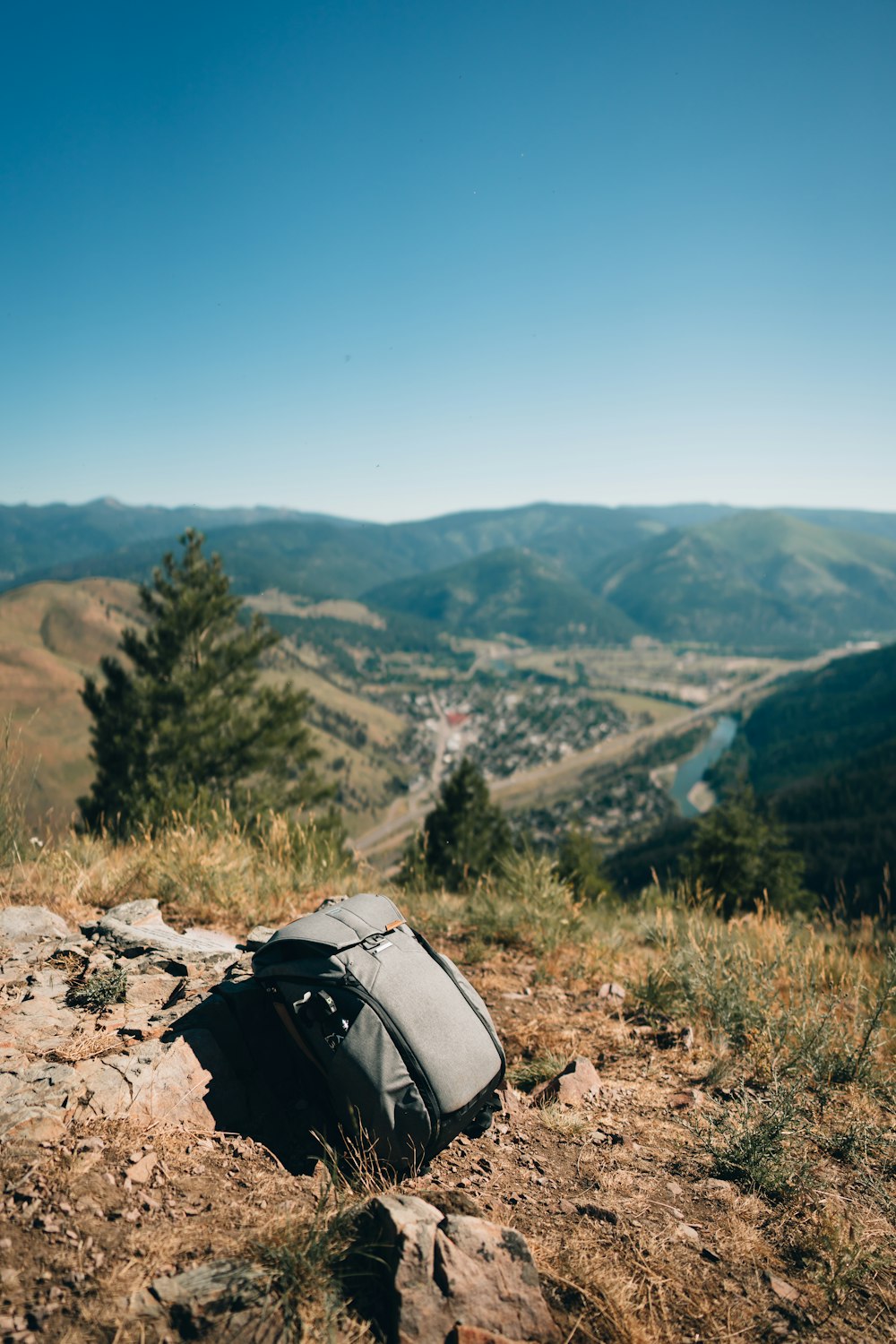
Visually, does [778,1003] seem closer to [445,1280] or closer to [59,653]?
[445,1280]

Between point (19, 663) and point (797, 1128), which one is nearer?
point (797, 1128)

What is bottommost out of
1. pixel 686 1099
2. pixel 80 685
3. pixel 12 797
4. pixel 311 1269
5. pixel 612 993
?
pixel 80 685

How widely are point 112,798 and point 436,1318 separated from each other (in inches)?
639

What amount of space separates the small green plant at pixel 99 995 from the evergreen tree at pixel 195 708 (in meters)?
12.0

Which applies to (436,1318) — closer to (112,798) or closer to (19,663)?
(112,798)

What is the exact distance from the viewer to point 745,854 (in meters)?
17.2

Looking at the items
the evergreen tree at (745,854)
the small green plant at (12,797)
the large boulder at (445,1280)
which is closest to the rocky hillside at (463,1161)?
the large boulder at (445,1280)

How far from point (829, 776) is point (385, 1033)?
9288 cm

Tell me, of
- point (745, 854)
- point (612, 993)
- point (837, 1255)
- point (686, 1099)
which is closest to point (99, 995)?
point (686, 1099)

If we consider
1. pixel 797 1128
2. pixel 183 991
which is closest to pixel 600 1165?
pixel 797 1128

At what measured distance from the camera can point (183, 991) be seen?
3529mm

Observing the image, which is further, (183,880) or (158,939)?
(183,880)

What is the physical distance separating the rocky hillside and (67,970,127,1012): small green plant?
1cm

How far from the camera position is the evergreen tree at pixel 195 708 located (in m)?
15.9
